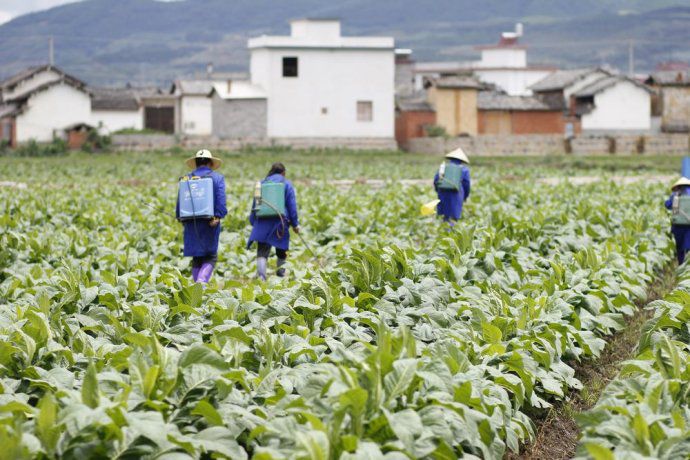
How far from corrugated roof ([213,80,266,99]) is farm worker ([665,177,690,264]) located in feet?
153

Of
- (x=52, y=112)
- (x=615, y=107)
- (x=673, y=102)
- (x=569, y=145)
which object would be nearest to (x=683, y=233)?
(x=569, y=145)

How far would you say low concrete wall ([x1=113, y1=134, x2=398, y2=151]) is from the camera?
190 ft

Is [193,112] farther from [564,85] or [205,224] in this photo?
[205,224]

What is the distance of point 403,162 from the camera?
5078cm

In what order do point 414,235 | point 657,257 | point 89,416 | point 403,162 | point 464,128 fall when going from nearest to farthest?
point 89,416, point 657,257, point 414,235, point 403,162, point 464,128

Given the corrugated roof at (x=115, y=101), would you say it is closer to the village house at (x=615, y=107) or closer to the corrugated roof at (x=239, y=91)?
the corrugated roof at (x=239, y=91)

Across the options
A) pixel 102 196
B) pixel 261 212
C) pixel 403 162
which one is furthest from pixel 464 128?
pixel 261 212

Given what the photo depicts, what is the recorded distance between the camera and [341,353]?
6.88 meters

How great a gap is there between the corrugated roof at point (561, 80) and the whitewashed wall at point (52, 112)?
2753 centimetres

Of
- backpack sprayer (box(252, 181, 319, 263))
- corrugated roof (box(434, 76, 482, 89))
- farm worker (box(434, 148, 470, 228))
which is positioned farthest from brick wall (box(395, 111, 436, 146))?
backpack sprayer (box(252, 181, 319, 263))

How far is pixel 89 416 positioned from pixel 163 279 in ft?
16.2

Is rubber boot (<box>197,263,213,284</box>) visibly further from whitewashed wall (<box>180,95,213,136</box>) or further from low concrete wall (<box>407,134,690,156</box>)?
whitewashed wall (<box>180,95,213,136</box>)

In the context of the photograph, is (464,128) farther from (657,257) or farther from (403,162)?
(657,257)

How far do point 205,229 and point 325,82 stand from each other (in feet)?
162
